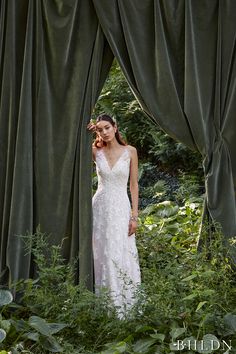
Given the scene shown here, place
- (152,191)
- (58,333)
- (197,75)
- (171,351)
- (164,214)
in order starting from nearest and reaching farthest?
(171,351)
(58,333)
(197,75)
(164,214)
(152,191)

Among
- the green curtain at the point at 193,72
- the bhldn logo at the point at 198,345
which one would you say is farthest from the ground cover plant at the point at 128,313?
the green curtain at the point at 193,72

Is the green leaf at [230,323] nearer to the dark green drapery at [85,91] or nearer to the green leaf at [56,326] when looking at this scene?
the dark green drapery at [85,91]

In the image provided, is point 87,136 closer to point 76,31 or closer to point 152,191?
point 76,31

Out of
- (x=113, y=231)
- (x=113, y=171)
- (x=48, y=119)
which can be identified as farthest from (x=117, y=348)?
(x=48, y=119)

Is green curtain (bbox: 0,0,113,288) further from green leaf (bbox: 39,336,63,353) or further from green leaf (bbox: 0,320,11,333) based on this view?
green leaf (bbox: 39,336,63,353)

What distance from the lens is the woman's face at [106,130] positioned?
15.9 feet

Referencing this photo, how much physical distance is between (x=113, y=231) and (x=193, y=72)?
118cm

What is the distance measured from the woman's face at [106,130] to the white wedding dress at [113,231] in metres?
0.12

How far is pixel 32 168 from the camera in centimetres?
491

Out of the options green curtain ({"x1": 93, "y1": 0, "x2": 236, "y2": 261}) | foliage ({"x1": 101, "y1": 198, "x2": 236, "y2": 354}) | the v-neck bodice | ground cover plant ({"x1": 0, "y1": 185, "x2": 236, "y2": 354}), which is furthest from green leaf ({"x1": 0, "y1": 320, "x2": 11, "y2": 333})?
green curtain ({"x1": 93, "y1": 0, "x2": 236, "y2": 261})

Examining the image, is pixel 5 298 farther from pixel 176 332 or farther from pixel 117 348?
pixel 176 332

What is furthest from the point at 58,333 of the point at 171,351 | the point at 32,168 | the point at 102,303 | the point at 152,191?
the point at 152,191

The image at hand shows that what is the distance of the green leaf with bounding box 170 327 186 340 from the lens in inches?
156

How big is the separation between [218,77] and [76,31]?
Result: 988mm
